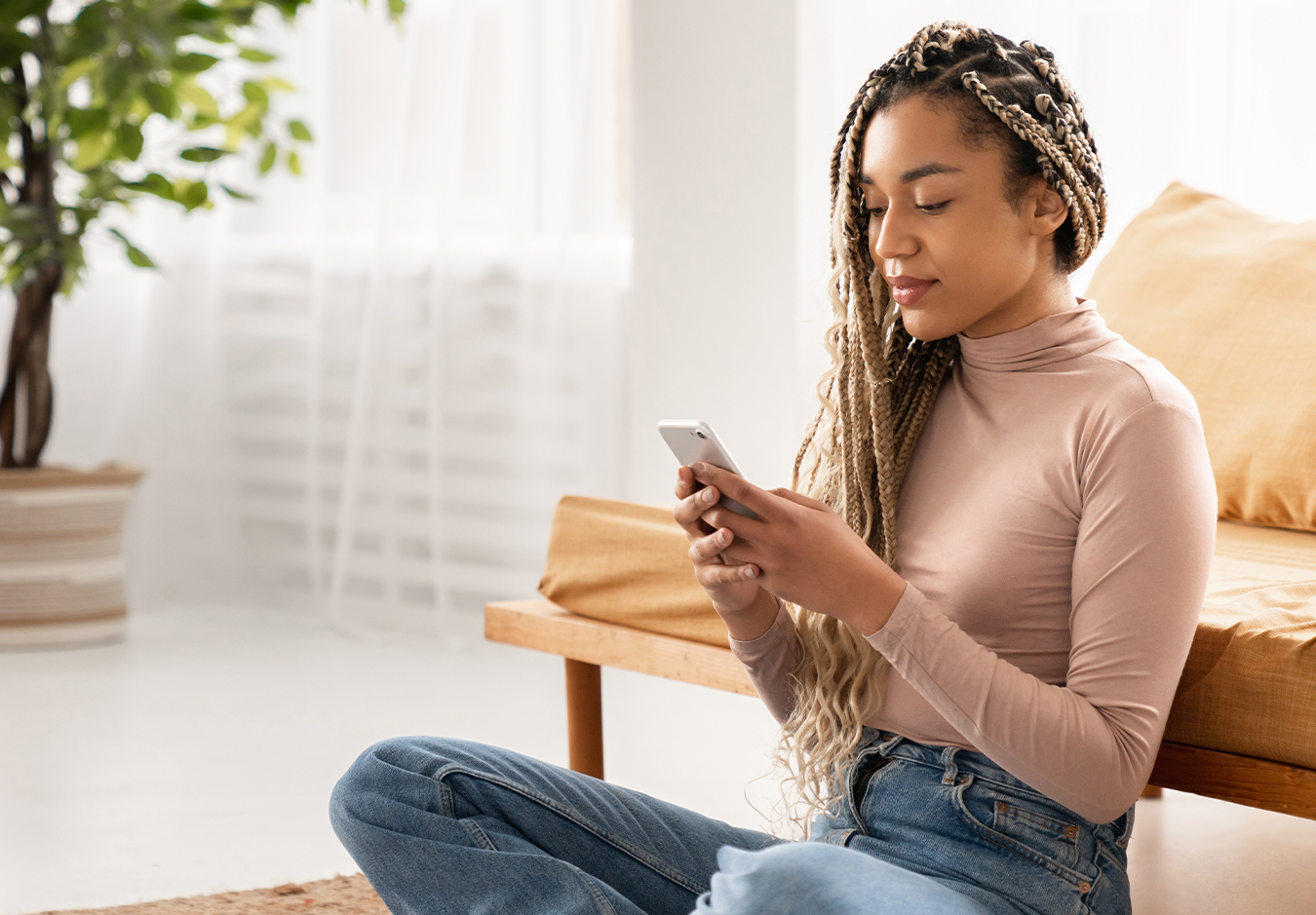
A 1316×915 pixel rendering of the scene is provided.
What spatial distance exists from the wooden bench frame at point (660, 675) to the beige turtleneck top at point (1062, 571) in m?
0.18

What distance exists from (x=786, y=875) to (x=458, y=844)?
0.32 metres

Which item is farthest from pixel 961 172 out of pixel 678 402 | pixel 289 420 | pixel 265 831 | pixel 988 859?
pixel 289 420

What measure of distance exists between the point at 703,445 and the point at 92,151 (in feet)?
6.34

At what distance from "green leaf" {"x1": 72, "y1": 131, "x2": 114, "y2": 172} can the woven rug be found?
4.71ft

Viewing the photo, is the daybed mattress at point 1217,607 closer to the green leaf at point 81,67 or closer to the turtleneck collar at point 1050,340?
the turtleneck collar at point 1050,340

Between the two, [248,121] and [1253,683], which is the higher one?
[248,121]

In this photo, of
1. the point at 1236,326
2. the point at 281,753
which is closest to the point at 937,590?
the point at 1236,326

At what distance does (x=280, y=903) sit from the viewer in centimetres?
150

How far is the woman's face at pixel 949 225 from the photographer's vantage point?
930 mm

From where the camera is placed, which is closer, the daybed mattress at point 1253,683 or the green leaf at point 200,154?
the daybed mattress at point 1253,683

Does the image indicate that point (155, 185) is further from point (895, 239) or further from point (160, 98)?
point (895, 239)

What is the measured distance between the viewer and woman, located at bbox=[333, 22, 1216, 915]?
2.81 feet

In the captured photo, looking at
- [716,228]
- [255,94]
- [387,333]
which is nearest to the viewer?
[716,228]

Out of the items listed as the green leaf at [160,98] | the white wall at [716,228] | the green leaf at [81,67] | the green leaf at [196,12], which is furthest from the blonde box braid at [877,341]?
the green leaf at [81,67]
